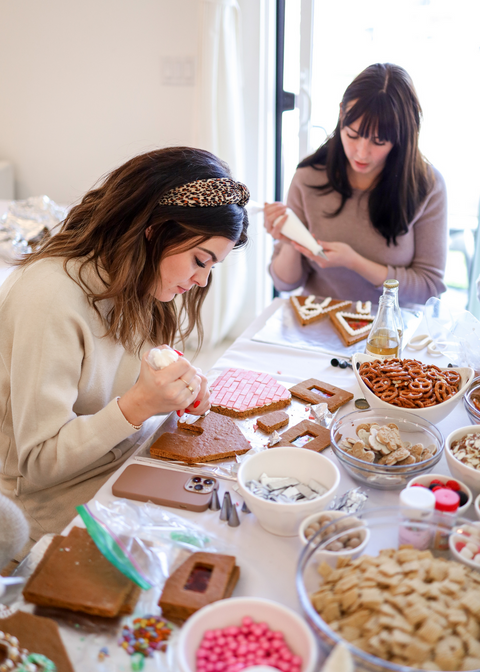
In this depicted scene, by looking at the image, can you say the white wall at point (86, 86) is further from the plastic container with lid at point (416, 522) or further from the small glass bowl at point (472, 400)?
the plastic container with lid at point (416, 522)

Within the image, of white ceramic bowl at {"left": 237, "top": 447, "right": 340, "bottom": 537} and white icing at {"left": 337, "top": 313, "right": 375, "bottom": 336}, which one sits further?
white icing at {"left": 337, "top": 313, "right": 375, "bottom": 336}

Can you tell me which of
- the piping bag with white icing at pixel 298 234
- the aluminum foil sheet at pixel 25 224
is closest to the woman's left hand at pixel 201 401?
the piping bag with white icing at pixel 298 234

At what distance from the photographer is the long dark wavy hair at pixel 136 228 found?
3.79ft

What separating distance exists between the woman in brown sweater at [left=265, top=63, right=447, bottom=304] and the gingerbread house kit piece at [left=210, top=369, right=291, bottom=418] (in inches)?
30.0

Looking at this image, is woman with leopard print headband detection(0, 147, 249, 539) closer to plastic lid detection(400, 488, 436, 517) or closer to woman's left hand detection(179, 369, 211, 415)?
woman's left hand detection(179, 369, 211, 415)

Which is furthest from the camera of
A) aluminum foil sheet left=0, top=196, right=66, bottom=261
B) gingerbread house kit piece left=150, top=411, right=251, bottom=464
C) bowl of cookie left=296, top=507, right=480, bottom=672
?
aluminum foil sheet left=0, top=196, right=66, bottom=261

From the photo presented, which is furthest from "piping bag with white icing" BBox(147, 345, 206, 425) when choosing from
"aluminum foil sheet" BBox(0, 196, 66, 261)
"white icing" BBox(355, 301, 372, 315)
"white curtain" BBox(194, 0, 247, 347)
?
"aluminum foil sheet" BBox(0, 196, 66, 261)

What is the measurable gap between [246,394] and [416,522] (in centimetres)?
56

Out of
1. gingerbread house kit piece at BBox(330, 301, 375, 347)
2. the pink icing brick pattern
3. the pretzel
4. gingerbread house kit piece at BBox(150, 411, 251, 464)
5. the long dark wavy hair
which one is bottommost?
gingerbread house kit piece at BBox(150, 411, 251, 464)

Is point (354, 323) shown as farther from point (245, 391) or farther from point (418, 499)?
point (418, 499)

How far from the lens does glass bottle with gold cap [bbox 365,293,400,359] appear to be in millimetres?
1384

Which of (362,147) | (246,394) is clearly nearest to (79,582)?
(246,394)

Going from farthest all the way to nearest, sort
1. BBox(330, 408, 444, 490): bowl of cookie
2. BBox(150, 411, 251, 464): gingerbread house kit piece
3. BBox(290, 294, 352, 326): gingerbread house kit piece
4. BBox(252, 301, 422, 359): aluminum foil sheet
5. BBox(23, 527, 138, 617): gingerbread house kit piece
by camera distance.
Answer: BBox(290, 294, 352, 326): gingerbread house kit piece
BBox(252, 301, 422, 359): aluminum foil sheet
BBox(150, 411, 251, 464): gingerbread house kit piece
BBox(330, 408, 444, 490): bowl of cookie
BBox(23, 527, 138, 617): gingerbread house kit piece

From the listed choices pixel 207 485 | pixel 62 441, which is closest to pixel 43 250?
pixel 62 441
